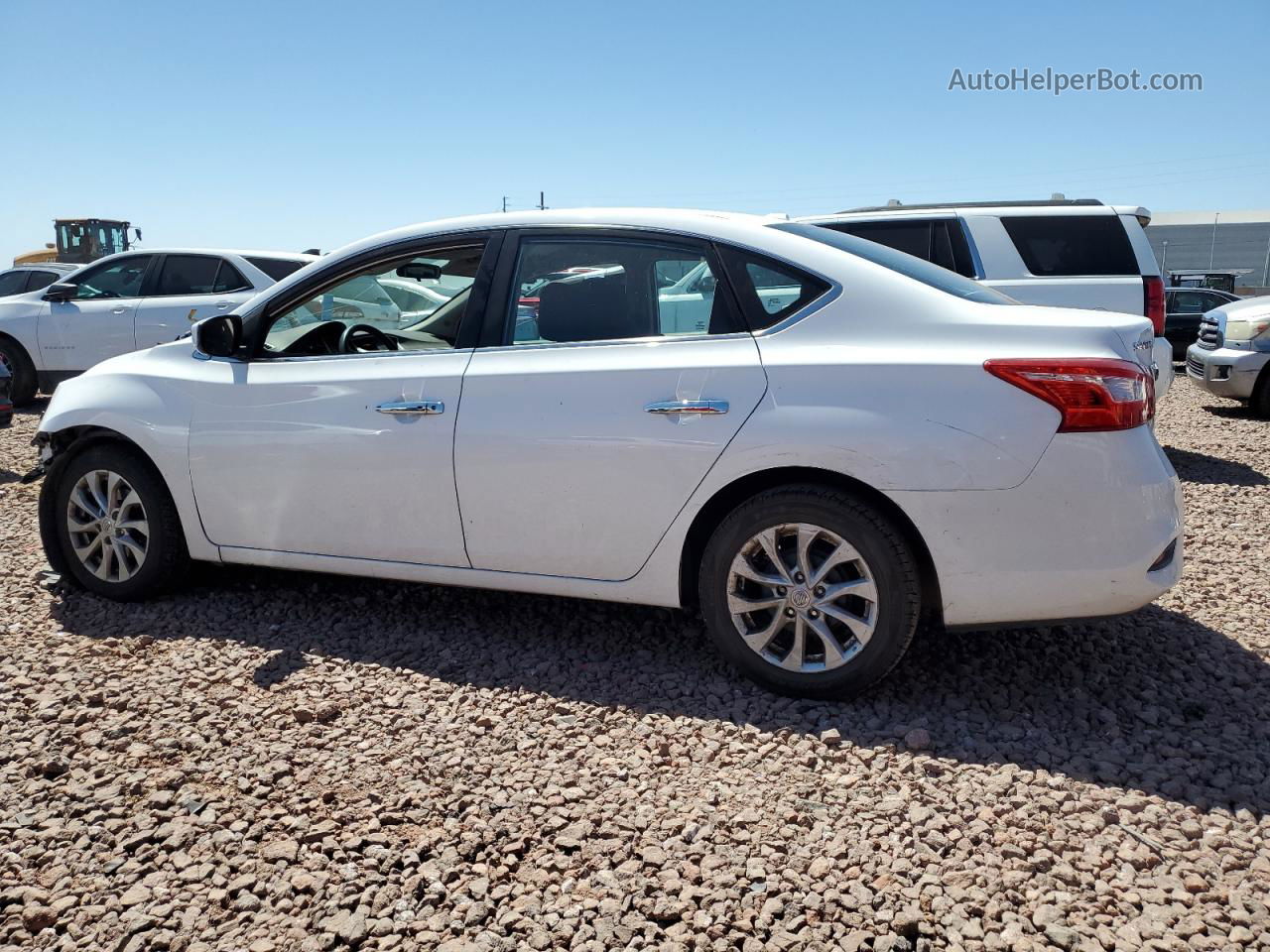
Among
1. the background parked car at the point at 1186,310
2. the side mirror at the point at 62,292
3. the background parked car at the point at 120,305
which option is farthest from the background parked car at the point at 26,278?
the background parked car at the point at 1186,310

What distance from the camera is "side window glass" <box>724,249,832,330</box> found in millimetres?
3535

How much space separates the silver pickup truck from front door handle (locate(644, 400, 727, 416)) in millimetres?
8959

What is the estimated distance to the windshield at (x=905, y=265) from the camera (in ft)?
11.9

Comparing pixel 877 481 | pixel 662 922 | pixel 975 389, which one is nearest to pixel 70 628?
pixel 662 922

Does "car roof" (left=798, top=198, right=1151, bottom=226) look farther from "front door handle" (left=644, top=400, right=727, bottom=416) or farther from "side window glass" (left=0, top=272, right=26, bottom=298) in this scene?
"side window glass" (left=0, top=272, right=26, bottom=298)

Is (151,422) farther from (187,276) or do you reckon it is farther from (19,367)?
(19,367)

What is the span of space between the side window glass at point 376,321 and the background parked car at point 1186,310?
17.7 m

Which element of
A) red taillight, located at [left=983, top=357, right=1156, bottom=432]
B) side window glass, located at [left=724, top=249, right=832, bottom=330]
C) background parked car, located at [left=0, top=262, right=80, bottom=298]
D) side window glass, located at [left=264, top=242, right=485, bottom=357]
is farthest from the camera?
background parked car, located at [left=0, top=262, right=80, bottom=298]

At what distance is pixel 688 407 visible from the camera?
3457mm

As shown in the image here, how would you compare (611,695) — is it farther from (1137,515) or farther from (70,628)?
(70,628)

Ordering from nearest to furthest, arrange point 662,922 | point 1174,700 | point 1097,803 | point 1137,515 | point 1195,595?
1. point 662,922
2. point 1097,803
3. point 1137,515
4. point 1174,700
5. point 1195,595

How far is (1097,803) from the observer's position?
2.88m

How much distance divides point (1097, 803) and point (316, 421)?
307 cm

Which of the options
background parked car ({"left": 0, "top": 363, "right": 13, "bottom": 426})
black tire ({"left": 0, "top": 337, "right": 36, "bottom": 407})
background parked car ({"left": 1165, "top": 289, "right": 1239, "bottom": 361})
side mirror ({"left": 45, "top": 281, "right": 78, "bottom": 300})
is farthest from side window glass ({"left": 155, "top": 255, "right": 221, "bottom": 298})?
background parked car ({"left": 1165, "top": 289, "right": 1239, "bottom": 361})
